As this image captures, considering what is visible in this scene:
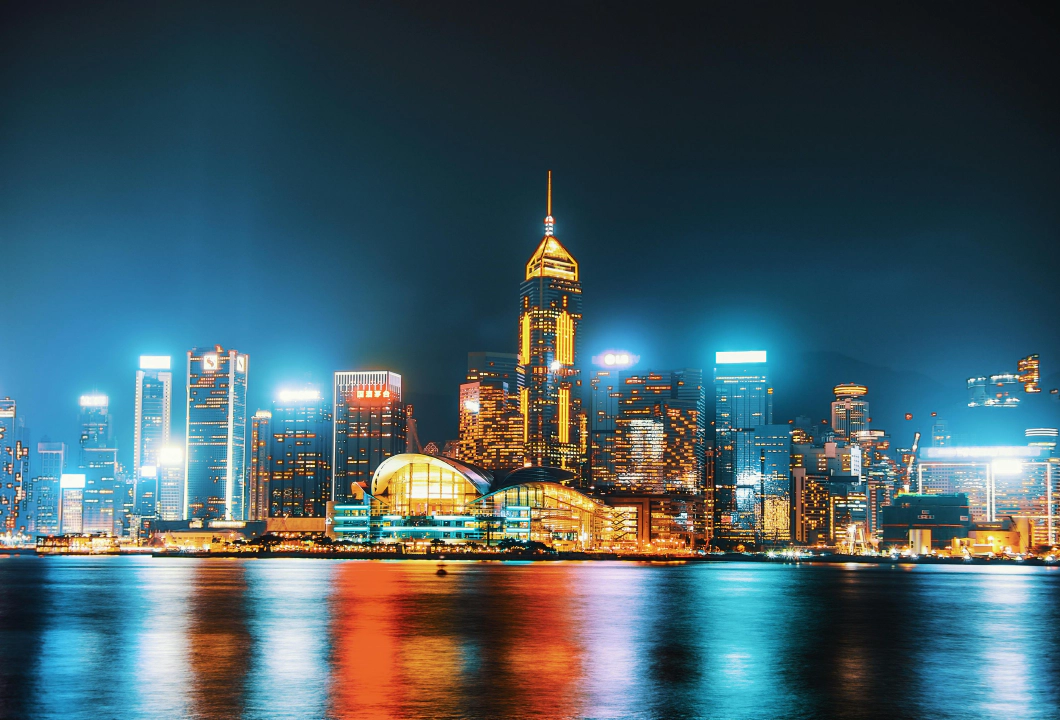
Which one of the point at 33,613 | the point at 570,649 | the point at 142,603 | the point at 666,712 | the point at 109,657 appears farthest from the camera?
the point at 142,603

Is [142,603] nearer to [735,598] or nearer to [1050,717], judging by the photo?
[735,598]

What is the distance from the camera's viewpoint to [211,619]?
7269 centimetres

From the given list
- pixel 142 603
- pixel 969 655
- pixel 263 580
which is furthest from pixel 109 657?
pixel 263 580

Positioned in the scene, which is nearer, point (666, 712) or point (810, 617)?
point (666, 712)

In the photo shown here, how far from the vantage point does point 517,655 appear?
5409 cm

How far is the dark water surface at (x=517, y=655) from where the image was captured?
→ 40312 millimetres

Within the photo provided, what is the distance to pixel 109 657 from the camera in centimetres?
5309

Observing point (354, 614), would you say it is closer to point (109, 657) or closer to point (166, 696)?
point (109, 657)

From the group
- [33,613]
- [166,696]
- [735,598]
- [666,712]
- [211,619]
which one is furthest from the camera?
[735,598]

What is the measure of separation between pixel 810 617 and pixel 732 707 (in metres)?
43.1

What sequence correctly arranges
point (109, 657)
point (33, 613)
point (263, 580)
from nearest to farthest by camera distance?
point (109, 657) → point (33, 613) → point (263, 580)

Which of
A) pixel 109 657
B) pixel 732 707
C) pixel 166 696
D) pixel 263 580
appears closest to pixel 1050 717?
pixel 732 707

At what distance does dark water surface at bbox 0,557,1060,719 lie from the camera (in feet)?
132

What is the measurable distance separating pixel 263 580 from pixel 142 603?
4064 centimetres
